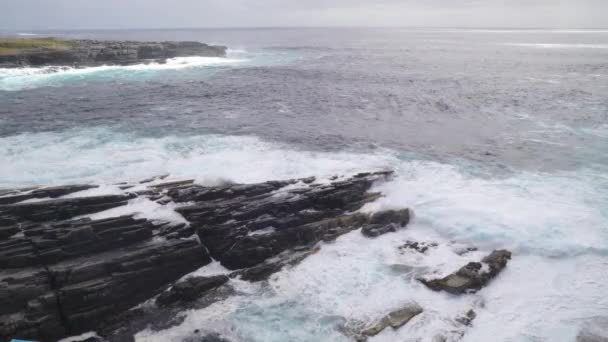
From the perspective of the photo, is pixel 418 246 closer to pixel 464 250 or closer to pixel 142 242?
pixel 464 250

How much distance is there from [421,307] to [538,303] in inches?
149

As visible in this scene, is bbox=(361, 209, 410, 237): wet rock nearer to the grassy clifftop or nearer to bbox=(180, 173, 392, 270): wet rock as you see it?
bbox=(180, 173, 392, 270): wet rock

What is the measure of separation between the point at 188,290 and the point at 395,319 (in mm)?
6579

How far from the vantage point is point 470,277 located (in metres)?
13.6

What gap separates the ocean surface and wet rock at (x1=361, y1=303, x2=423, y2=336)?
250mm

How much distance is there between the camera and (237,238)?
598 inches

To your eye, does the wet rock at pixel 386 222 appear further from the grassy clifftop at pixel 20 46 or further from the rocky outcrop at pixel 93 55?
the grassy clifftop at pixel 20 46

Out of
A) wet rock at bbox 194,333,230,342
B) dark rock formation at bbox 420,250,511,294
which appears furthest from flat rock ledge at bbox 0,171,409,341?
dark rock formation at bbox 420,250,511,294

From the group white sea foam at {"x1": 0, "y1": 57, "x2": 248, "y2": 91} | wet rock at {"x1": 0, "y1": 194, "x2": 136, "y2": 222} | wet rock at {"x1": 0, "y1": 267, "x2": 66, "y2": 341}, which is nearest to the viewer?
wet rock at {"x1": 0, "y1": 267, "x2": 66, "y2": 341}

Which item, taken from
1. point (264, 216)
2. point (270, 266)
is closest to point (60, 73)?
point (264, 216)

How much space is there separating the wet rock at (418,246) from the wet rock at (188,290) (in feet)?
23.4

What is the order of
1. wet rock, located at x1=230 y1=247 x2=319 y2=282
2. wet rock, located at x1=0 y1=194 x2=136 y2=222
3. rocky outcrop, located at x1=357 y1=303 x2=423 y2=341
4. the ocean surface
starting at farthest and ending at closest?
wet rock, located at x1=0 y1=194 x2=136 y2=222
wet rock, located at x1=230 y1=247 x2=319 y2=282
the ocean surface
rocky outcrop, located at x1=357 y1=303 x2=423 y2=341

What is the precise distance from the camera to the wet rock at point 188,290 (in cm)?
1293

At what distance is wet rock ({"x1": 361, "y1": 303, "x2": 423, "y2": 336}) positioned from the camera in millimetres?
11789
